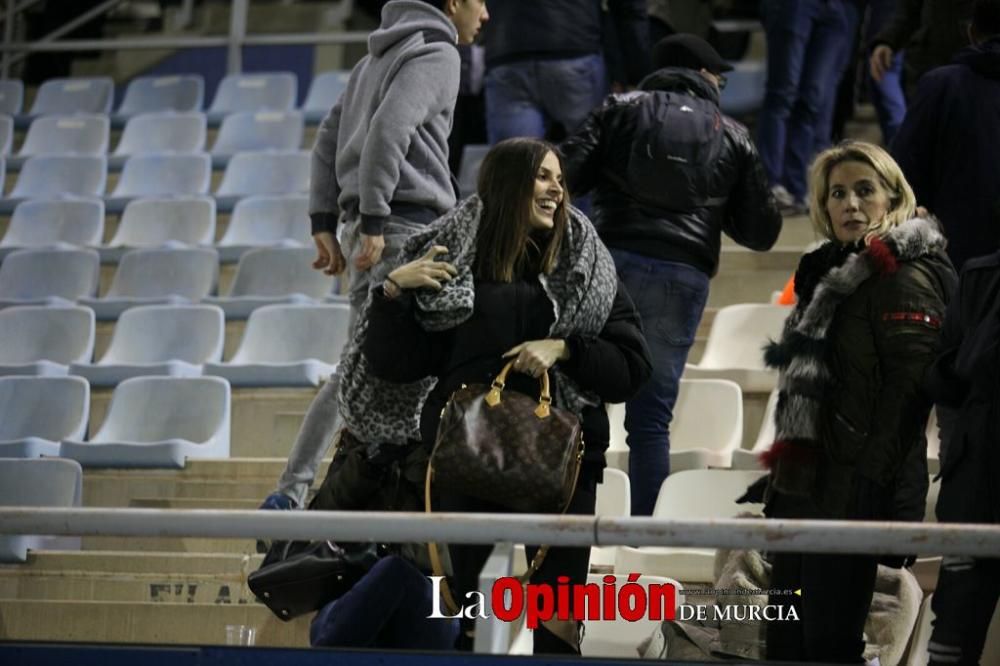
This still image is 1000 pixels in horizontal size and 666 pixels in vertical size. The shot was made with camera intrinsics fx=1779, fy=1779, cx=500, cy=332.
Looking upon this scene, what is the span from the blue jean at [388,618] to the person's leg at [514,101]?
2.78 metres

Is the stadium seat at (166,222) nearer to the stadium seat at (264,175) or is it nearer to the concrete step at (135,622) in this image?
the stadium seat at (264,175)

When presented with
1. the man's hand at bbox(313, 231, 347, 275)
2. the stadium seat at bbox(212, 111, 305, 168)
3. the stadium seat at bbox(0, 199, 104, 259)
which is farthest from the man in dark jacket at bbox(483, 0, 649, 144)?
the stadium seat at bbox(212, 111, 305, 168)

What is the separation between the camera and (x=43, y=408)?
5.65 meters

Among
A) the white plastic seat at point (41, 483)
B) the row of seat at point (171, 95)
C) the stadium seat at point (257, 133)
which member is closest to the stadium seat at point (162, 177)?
the stadium seat at point (257, 133)

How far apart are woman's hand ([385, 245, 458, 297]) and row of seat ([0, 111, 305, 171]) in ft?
17.1

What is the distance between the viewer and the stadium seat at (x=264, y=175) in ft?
25.8

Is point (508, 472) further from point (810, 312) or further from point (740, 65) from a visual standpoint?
point (740, 65)

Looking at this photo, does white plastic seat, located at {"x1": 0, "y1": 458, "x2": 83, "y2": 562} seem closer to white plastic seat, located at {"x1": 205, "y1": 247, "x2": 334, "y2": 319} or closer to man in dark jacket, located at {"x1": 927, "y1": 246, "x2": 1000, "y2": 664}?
white plastic seat, located at {"x1": 205, "y1": 247, "x2": 334, "y2": 319}

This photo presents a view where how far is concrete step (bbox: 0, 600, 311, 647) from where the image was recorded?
10.0ft

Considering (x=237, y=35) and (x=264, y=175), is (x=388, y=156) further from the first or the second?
(x=237, y=35)

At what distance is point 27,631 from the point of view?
10.3 feet

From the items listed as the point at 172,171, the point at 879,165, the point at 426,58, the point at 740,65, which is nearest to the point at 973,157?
the point at 879,165

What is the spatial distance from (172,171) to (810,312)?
17.2ft

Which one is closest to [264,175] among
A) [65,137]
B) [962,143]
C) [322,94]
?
[322,94]
